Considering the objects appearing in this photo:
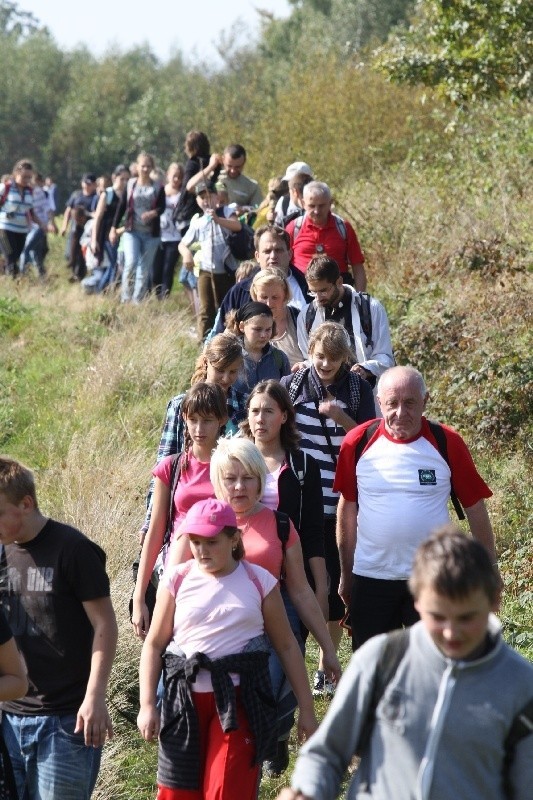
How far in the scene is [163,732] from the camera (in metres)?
4.67

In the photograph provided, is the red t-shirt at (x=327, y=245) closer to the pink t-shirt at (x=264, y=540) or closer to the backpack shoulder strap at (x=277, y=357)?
the backpack shoulder strap at (x=277, y=357)

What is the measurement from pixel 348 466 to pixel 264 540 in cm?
79

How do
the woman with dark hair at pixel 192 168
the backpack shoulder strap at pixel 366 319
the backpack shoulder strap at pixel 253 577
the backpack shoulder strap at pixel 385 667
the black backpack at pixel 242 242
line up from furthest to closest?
1. the woman with dark hair at pixel 192 168
2. the black backpack at pixel 242 242
3. the backpack shoulder strap at pixel 366 319
4. the backpack shoulder strap at pixel 253 577
5. the backpack shoulder strap at pixel 385 667

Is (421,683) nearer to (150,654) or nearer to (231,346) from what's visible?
(150,654)

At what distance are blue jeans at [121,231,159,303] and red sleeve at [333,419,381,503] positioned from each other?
30.5ft

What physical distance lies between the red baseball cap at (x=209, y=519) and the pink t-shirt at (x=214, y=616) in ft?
0.64

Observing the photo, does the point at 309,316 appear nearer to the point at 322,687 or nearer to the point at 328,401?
the point at 328,401

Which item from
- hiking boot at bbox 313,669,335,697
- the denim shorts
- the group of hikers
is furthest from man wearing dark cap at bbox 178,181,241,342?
hiking boot at bbox 313,669,335,697

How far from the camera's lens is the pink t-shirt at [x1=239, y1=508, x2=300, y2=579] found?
5.30 m

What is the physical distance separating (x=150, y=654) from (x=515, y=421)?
5918 mm

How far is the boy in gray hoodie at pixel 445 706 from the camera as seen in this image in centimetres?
314

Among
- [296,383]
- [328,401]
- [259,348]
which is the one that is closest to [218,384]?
[296,383]

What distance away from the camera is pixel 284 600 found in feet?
18.5

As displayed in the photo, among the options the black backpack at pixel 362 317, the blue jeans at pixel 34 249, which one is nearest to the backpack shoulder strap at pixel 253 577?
the black backpack at pixel 362 317
